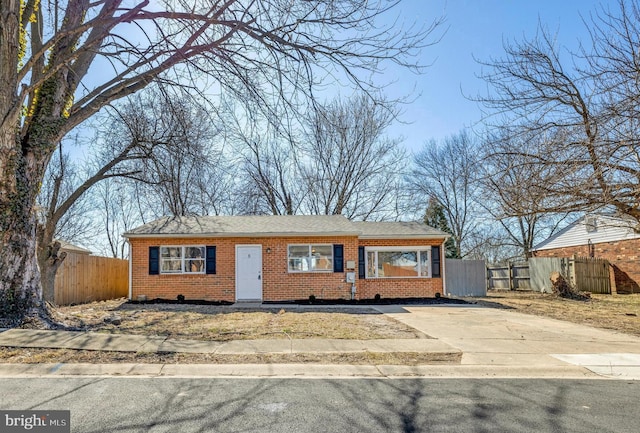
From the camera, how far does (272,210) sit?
28.0 metres

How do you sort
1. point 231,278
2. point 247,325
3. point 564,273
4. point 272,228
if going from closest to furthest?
point 247,325 → point 231,278 → point 272,228 → point 564,273

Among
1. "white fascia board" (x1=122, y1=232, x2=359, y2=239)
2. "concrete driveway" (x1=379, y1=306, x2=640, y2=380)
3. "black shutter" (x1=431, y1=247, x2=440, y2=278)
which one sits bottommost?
"concrete driveway" (x1=379, y1=306, x2=640, y2=380)

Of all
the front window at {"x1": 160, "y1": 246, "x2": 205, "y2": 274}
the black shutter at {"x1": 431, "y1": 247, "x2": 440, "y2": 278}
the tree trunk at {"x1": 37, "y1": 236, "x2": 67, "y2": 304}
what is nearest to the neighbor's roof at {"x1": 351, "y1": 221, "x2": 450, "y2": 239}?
the black shutter at {"x1": 431, "y1": 247, "x2": 440, "y2": 278}

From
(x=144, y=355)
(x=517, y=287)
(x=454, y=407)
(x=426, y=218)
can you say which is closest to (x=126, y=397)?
(x=144, y=355)

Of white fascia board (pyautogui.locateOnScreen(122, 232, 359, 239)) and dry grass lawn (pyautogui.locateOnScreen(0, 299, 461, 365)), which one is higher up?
white fascia board (pyautogui.locateOnScreen(122, 232, 359, 239))

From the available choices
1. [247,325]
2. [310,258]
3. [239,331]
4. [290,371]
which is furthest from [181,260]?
[290,371]

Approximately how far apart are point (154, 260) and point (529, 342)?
1284 cm

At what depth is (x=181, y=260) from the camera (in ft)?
51.6

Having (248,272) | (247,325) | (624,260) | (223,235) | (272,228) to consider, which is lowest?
(247,325)

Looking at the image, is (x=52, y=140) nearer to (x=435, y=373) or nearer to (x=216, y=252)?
(x=216, y=252)

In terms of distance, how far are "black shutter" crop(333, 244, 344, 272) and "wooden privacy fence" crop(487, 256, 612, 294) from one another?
1104 centimetres

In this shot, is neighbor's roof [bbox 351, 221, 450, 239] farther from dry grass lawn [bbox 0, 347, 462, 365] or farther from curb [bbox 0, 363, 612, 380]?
curb [bbox 0, 363, 612, 380]

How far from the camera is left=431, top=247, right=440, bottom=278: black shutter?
16750mm

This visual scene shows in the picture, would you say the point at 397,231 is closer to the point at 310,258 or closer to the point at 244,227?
the point at 310,258
